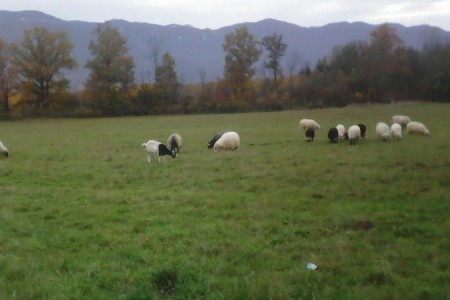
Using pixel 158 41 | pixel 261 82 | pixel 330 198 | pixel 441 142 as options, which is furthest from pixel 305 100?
pixel 330 198

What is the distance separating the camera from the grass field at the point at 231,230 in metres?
6.09

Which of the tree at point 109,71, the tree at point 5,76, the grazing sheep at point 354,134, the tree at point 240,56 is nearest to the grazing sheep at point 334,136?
the grazing sheep at point 354,134

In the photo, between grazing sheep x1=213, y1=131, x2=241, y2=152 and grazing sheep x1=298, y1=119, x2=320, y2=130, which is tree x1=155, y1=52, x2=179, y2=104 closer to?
grazing sheep x1=298, y1=119, x2=320, y2=130

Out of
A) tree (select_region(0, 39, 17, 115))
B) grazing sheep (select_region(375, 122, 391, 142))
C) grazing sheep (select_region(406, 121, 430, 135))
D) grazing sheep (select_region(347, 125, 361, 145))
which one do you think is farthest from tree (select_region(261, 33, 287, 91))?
grazing sheep (select_region(347, 125, 361, 145))

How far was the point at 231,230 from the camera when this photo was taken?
838 cm

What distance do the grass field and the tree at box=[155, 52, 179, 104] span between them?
51862 millimetres

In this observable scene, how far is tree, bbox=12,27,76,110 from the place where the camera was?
206 ft

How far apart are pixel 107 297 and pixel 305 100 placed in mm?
60904

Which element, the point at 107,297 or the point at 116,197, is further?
the point at 116,197

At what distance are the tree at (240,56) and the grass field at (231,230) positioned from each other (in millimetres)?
55481

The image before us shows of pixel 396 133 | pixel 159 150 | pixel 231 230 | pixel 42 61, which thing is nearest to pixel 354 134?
pixel 396 133

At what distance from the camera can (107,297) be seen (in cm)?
578

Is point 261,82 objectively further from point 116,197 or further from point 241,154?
point 116,197

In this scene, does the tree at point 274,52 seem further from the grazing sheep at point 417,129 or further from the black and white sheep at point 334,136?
the black and white sheep at point 334,136
